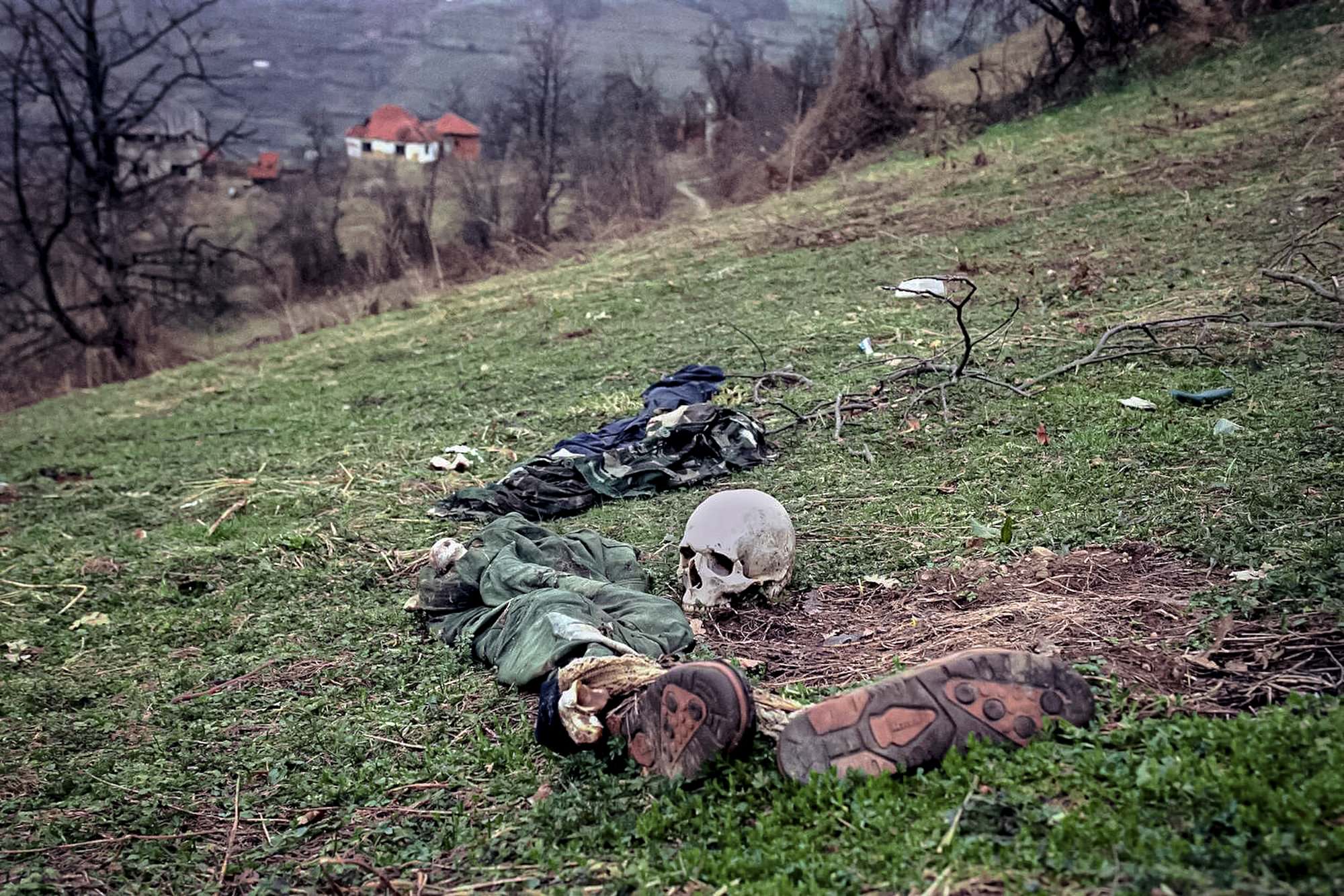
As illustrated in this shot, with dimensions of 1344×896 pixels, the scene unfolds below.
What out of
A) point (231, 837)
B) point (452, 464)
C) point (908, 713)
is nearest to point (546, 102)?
point (452, 464)

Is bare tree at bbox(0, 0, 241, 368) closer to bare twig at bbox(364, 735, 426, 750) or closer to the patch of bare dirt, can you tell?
bare twig at bbox(364, 735, 426, 750)

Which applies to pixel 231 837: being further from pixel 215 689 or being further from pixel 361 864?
pixel 215 689

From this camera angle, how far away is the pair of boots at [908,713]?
94.0 inches

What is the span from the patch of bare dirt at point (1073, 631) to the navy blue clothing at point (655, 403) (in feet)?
8.19

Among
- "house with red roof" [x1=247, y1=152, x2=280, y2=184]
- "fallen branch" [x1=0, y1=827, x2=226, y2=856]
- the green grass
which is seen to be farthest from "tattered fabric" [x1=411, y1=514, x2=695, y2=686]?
"house with red roof" [x1=247, y1=152, x2=280, y2=184]

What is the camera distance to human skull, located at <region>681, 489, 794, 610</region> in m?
3.75

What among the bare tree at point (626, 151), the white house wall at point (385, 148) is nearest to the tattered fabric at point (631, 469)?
the bare tree at point (626, 151)

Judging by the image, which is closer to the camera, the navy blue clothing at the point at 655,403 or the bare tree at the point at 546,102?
the navy blue clothing at the point at 655,403

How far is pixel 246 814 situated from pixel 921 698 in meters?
1.94

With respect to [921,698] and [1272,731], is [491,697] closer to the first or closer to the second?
[921,698]

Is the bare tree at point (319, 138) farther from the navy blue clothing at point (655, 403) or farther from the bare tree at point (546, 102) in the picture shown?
the navy blue clothing at point (655, 403)

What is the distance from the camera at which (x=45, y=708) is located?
12.7 feet

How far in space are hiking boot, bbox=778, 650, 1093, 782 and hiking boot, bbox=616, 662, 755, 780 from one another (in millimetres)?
158

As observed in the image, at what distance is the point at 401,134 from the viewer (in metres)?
61.1
